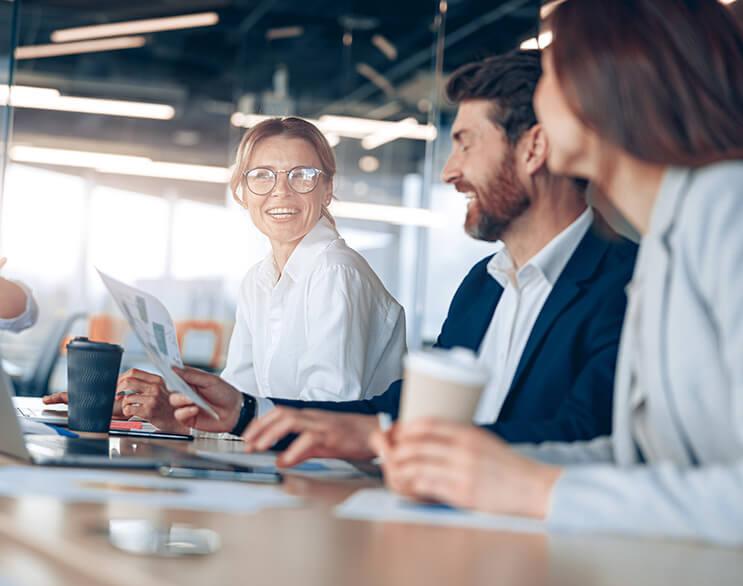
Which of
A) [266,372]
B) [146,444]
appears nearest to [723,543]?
[146,444]

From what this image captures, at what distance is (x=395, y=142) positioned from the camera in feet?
22.7

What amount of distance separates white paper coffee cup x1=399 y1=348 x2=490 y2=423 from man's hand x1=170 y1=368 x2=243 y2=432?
716mm

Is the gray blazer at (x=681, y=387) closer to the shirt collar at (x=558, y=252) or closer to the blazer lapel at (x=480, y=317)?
the shirt collar at (x=558, y=252)

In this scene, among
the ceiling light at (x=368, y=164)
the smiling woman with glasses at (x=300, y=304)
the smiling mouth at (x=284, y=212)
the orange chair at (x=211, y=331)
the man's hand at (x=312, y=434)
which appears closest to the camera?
the man's hand at (x=312, y=434)

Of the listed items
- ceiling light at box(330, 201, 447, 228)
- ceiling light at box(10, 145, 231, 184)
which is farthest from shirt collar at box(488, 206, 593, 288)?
ceiling light at box(10, 145, 231, 184)

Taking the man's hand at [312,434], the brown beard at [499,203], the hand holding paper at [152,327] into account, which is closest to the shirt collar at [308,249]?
the brown beard at [499,203]

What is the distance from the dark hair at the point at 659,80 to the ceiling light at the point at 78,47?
7.84 meters

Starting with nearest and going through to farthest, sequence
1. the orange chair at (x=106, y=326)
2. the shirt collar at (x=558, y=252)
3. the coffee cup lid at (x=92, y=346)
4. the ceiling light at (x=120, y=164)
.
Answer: the coffee cup lid at (x=92, y=346)
the shirt collar at (x=558, y=252)
the orange chair at (x=106, y=326)
the ceiling light at (x=120, y=164)

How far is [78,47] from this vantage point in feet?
28.2

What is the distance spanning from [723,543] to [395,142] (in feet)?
19.9

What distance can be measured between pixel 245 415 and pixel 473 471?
2.63 ft

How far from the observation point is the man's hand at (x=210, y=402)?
1702 millimetres

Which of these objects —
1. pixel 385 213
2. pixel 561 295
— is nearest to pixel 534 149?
pixel 561 295

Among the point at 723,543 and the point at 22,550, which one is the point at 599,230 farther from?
the point at 22,550
